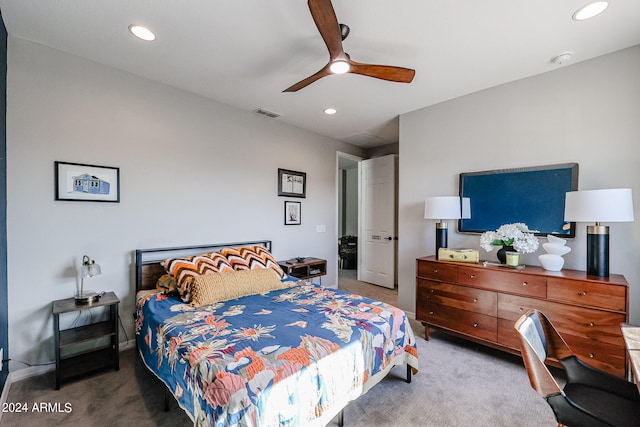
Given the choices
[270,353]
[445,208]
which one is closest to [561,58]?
[445,208]

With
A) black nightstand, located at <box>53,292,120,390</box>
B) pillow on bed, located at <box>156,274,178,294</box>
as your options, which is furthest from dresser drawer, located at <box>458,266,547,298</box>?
black nightstand, located at <box>53,292,120,390</box>

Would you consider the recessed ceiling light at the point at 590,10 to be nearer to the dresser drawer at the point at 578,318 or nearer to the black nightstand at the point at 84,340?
the dresser drawer at the point at 578,318

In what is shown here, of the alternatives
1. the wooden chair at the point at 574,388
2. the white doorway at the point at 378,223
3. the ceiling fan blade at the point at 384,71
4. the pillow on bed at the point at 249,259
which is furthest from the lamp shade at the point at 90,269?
the white doorway at the point at 378,223

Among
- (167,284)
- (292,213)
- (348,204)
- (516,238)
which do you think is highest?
(348,204)

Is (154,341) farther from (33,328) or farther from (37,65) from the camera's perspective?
(37,65)

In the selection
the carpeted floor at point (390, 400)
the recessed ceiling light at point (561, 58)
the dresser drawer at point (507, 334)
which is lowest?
the carpeted floor at point (390, 400)

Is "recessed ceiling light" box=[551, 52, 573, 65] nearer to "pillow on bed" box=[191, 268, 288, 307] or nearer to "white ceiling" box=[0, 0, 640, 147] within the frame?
"white ceiling" box=[0, 0, 640, 147]

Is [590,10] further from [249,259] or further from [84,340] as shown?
[84,340]

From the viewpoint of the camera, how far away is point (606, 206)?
1.99m

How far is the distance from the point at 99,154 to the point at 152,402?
2153 mm

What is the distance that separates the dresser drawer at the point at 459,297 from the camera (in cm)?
251

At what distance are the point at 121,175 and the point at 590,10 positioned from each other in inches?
155

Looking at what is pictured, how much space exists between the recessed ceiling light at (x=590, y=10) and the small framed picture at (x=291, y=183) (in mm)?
3245

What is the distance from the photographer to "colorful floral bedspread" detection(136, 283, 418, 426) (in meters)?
1.28
